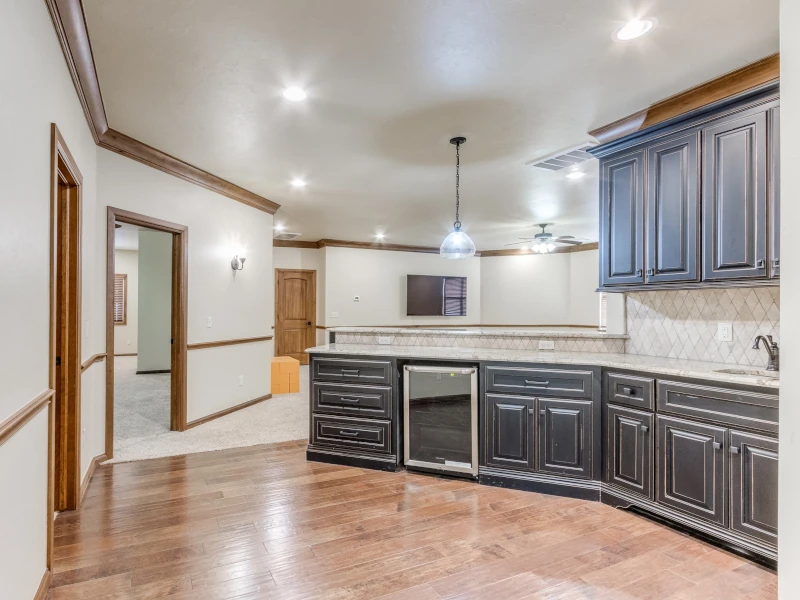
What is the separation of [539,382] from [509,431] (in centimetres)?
41

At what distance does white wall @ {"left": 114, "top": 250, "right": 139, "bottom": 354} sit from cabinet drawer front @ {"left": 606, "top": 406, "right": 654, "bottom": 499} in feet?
34.4

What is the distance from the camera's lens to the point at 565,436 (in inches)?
122

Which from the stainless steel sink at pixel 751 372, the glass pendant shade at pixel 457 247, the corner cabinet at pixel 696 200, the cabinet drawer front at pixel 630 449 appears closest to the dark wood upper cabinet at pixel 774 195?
the corner cabinet at pixel 696 200

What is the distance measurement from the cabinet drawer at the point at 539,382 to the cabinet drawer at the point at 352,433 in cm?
91

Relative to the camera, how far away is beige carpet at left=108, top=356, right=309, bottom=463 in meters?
4.10

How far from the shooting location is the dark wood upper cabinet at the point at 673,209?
2867 mm

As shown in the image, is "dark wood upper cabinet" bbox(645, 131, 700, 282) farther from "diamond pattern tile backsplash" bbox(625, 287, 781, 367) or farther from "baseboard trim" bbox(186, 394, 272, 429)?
"baseboard trim" bbox(186, 394, 272, 429)

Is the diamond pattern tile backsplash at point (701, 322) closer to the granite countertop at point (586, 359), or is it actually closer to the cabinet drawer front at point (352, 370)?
the granite countertop at point (586, 359)

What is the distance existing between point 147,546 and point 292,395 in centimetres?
399

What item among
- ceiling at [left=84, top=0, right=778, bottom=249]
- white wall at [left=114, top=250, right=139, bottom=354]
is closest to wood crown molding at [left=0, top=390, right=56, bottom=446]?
ceiling at [left=84, top=0, right=778, bottom=249]

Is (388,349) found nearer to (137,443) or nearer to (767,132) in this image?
(137,443)

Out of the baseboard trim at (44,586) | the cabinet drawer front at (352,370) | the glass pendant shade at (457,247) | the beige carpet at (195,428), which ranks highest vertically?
the glass pendant shade at (457,247)

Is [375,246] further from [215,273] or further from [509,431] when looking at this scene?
[509,431]

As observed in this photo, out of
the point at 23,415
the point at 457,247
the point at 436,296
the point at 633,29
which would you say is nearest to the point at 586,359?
the point at 457,247
